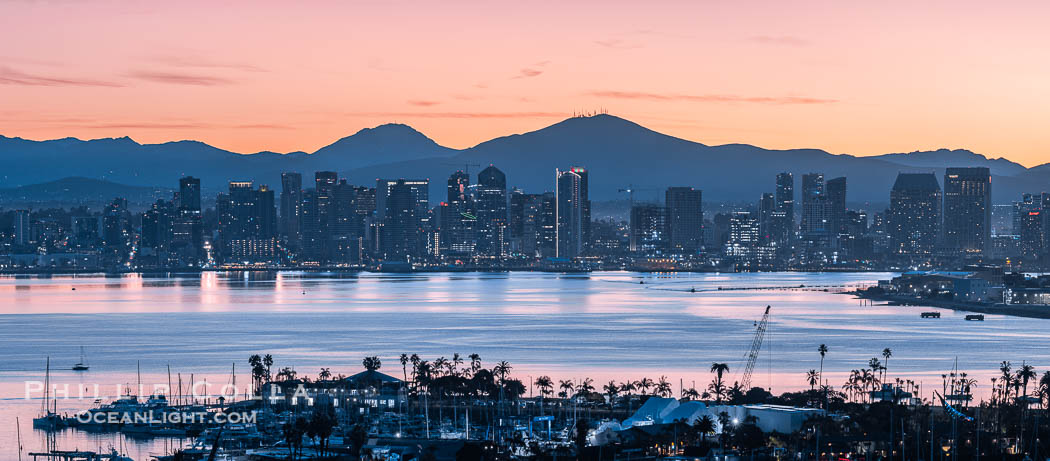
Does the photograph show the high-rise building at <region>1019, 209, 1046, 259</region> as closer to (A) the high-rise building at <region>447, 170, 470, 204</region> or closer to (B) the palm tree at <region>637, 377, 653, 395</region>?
(A) the high-rise building at <region>447, 170, 470, 204</region>

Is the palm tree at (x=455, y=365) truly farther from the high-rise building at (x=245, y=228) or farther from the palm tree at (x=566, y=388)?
the high-rise building at (x=245, y=228)

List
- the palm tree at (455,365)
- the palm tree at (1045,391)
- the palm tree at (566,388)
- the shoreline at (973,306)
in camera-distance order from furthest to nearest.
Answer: the shoreline at (973,306)
the palm tree at (455,365)
the palm tree at (566,388)
the palm tree at (1045,391)

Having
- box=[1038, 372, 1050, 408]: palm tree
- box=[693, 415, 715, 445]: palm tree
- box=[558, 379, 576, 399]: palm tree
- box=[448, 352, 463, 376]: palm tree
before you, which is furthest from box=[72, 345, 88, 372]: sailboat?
box=[1038, 372, 1050, 408]: palm tree

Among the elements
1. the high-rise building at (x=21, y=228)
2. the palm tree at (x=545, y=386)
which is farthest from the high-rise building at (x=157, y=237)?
the palm tree at (x=545, y=386)

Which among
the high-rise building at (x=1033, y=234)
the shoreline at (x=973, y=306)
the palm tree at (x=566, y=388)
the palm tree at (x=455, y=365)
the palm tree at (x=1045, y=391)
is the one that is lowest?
the shoreline at (x=973, y=306)

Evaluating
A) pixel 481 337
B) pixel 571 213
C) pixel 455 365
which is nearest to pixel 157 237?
pixel 571 213

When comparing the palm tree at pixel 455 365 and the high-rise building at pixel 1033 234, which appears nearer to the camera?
the palm tree at pixel 455 365
